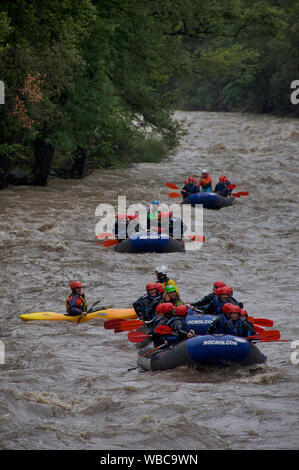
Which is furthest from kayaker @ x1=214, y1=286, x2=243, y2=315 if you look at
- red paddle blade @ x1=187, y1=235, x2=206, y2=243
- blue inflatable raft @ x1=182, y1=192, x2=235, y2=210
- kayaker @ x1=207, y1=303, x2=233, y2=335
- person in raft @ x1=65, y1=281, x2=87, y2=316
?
blue inflatable raft @ x1=182, y1=192, x2=235, y2=210

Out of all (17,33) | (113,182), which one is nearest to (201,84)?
(113,182)

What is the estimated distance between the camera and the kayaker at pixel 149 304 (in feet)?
34.1

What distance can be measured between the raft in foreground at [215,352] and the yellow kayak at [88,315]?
2.41 meters

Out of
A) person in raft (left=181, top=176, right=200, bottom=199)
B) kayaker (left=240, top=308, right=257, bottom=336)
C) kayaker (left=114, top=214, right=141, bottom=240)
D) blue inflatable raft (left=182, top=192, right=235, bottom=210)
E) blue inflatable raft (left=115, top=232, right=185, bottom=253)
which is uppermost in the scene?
person in raft (left=181, top=176, right=200, bottom=199)

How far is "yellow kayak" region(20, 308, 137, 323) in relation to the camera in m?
11.0

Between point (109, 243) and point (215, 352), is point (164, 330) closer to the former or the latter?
point (215, 352)

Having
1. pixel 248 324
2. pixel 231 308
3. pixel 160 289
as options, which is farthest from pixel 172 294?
pixel 248 324

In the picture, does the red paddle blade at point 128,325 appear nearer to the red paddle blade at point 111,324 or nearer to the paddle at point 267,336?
the red paddle blade at point 111,324

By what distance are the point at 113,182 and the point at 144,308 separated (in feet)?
45.6

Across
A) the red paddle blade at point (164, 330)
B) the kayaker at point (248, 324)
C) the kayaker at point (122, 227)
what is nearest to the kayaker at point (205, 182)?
the kayaker at point (122, 227)

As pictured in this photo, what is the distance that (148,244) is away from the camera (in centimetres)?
1522

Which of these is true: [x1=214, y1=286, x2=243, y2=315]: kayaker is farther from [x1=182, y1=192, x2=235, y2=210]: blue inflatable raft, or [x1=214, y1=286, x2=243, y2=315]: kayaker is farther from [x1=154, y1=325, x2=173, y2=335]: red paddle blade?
[x1=182, y1=192, x2=235, y2=210]: blue inflatable raft

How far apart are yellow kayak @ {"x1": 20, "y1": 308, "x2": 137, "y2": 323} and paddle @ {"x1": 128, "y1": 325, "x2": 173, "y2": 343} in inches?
47.9
